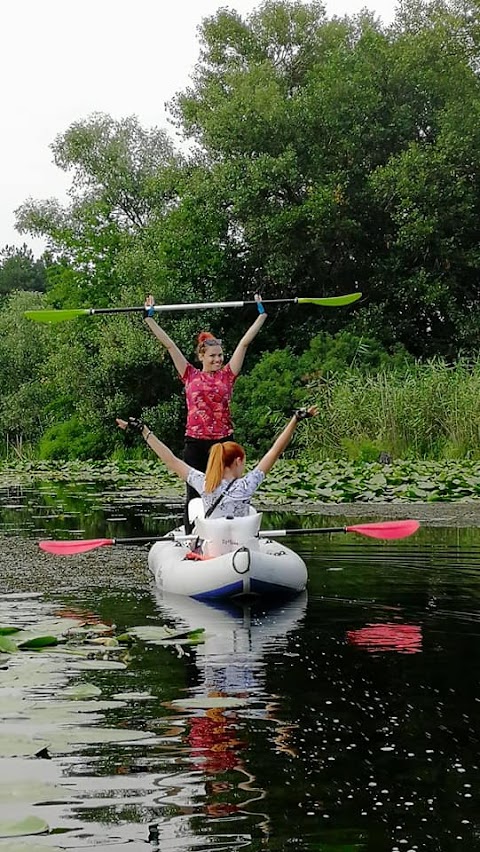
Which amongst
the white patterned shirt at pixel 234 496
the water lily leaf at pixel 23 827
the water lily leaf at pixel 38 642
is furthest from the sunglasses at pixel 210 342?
the water lily leaf at pixel 23 827

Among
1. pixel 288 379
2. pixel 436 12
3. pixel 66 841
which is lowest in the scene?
pixel 66 841

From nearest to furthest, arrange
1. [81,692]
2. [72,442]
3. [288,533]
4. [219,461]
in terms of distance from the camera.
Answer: [81,692] → [219,461] → [288,533] → [72,442]

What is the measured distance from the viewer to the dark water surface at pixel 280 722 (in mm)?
3629

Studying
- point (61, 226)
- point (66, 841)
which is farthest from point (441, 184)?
point (66, 841)

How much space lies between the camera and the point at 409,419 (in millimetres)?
20391

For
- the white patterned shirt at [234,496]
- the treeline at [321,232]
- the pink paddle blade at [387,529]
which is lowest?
the pink paddle blade at [387,529]

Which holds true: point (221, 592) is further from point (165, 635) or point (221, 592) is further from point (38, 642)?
point (38, 642)

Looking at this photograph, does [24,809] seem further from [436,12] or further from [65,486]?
[436,12]

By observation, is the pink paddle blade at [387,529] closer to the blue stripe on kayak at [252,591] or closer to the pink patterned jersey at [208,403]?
the blue stripe on kayak at [252,591]

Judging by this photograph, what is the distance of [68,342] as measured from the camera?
1272 inches

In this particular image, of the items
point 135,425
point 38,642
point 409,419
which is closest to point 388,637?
point 38,642

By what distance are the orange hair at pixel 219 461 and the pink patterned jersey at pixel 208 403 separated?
1.04 metres

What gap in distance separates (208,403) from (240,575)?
182cm

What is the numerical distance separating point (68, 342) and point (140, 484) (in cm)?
1250
